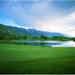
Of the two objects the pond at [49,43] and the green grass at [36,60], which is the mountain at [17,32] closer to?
the pond at [49,43]

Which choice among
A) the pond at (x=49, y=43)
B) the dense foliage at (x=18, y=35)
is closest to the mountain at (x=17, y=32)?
the dense foliage at (x=18, y=35)

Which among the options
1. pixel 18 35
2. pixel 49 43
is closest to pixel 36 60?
pixel 49 43

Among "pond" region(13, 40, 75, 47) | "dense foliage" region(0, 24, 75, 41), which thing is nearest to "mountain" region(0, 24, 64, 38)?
"dense foliage" region(0, 24, 75, 41)

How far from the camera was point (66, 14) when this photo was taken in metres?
3.60

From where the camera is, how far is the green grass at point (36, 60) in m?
3.46

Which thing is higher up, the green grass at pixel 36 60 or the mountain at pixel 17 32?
the mountain at pixel 17 32

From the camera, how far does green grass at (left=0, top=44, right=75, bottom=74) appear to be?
11.3ft

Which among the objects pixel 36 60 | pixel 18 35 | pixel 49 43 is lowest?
pixel 36 60

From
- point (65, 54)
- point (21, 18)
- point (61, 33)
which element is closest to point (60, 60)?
point (65, 54)

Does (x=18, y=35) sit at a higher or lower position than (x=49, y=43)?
higher

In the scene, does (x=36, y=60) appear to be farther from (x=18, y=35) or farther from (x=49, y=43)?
(x=18, y=35)

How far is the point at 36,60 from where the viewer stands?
11.4ft

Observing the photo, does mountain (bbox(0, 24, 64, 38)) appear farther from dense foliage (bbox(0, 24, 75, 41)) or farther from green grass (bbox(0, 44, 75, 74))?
green grass (bbox(0, 44, 75, 74))

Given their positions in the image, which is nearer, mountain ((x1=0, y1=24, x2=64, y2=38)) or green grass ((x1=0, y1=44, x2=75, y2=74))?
green grass ((x1=0, y1=44, x2=75, y2=74))
